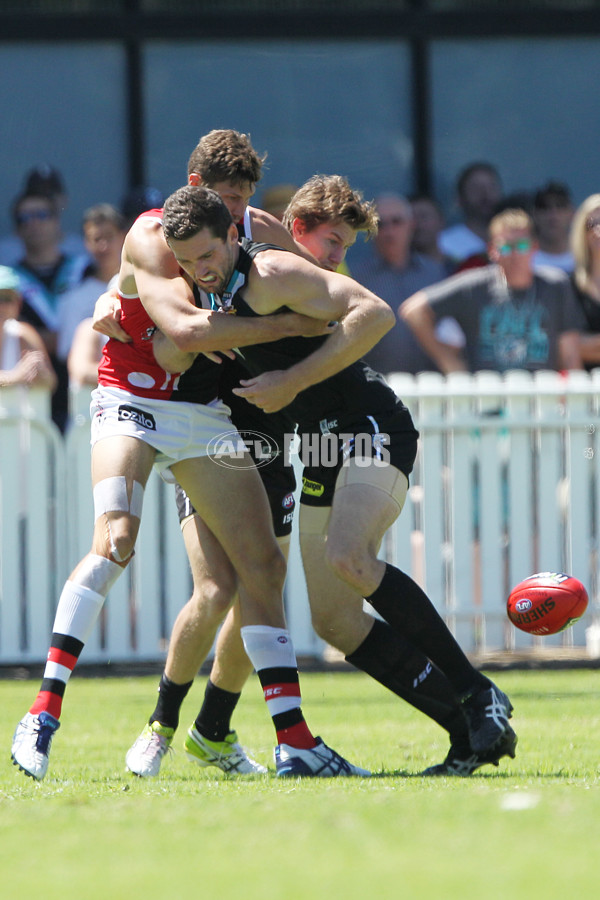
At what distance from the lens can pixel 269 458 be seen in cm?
555

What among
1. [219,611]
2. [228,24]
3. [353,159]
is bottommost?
[219,611]

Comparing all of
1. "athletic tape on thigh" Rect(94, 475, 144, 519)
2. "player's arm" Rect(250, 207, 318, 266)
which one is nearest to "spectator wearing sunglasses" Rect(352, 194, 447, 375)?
"player's arm" Rect(250, 207, 318, 266)

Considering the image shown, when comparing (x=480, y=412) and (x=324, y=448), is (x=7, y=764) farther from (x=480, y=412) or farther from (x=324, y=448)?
(x=480, y=412)

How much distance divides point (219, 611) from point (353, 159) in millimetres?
6868

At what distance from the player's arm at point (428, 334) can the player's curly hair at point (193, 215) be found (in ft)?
14.0

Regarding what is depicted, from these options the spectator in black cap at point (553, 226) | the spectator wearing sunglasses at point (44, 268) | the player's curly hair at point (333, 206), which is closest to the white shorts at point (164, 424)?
the player's curly hair at point (333, 206)

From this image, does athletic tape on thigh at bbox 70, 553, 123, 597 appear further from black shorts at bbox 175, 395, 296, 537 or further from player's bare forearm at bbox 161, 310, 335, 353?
player's bare forearm at bbox 161, 310, 335, 353

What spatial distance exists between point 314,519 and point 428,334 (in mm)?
3818

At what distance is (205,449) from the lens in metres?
5.14

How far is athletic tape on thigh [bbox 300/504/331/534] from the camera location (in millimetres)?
5328

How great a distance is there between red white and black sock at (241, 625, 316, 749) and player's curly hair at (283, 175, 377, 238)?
1.47 m

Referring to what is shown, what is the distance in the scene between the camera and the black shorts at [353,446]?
5148 mm

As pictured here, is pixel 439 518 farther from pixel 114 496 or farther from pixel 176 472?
pixel 114 496

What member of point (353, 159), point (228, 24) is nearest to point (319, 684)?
point (353, 159)
